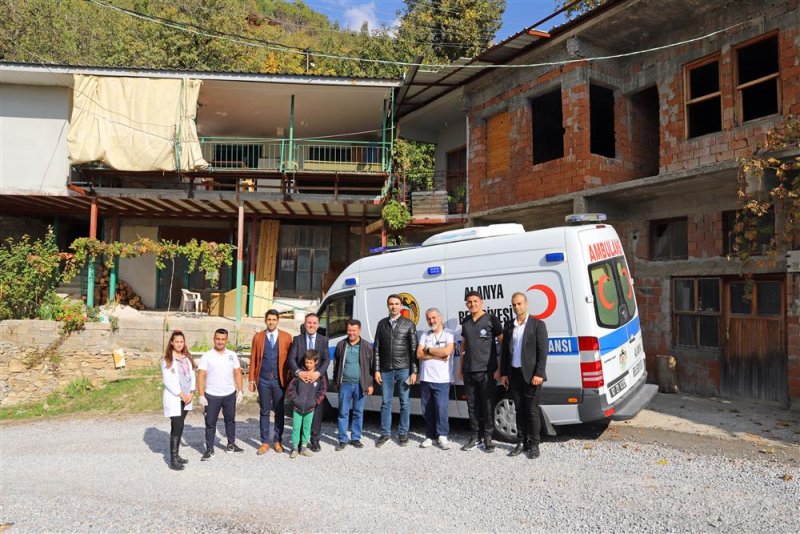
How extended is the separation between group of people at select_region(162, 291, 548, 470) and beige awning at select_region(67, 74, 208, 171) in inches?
342

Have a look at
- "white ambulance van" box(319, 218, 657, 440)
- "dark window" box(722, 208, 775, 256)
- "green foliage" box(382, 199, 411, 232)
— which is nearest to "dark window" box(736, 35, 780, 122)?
"dark window" box(722, 208, 775, 256)

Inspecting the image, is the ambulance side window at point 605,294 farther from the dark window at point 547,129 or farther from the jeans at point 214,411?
the dark window at point 547,129

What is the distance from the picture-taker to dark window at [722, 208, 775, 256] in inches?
332

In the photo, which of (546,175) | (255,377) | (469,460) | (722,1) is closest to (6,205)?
(255,377)

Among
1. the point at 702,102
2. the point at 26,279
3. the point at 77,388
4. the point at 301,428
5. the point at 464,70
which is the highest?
the point at 464,70

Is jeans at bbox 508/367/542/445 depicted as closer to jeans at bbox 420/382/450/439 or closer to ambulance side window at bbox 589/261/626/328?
jeans at bbox 420/382/450/439

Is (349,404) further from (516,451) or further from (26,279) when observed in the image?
(26,279)

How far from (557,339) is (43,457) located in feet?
21.6

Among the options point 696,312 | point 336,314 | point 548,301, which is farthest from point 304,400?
point 696,312

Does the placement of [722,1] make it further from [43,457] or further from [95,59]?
[95,59]

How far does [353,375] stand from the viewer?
6.37m

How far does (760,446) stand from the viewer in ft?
20.2

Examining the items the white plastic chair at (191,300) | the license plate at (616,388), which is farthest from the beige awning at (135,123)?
the license plate at (616,388)

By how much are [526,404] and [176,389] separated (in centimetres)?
382
